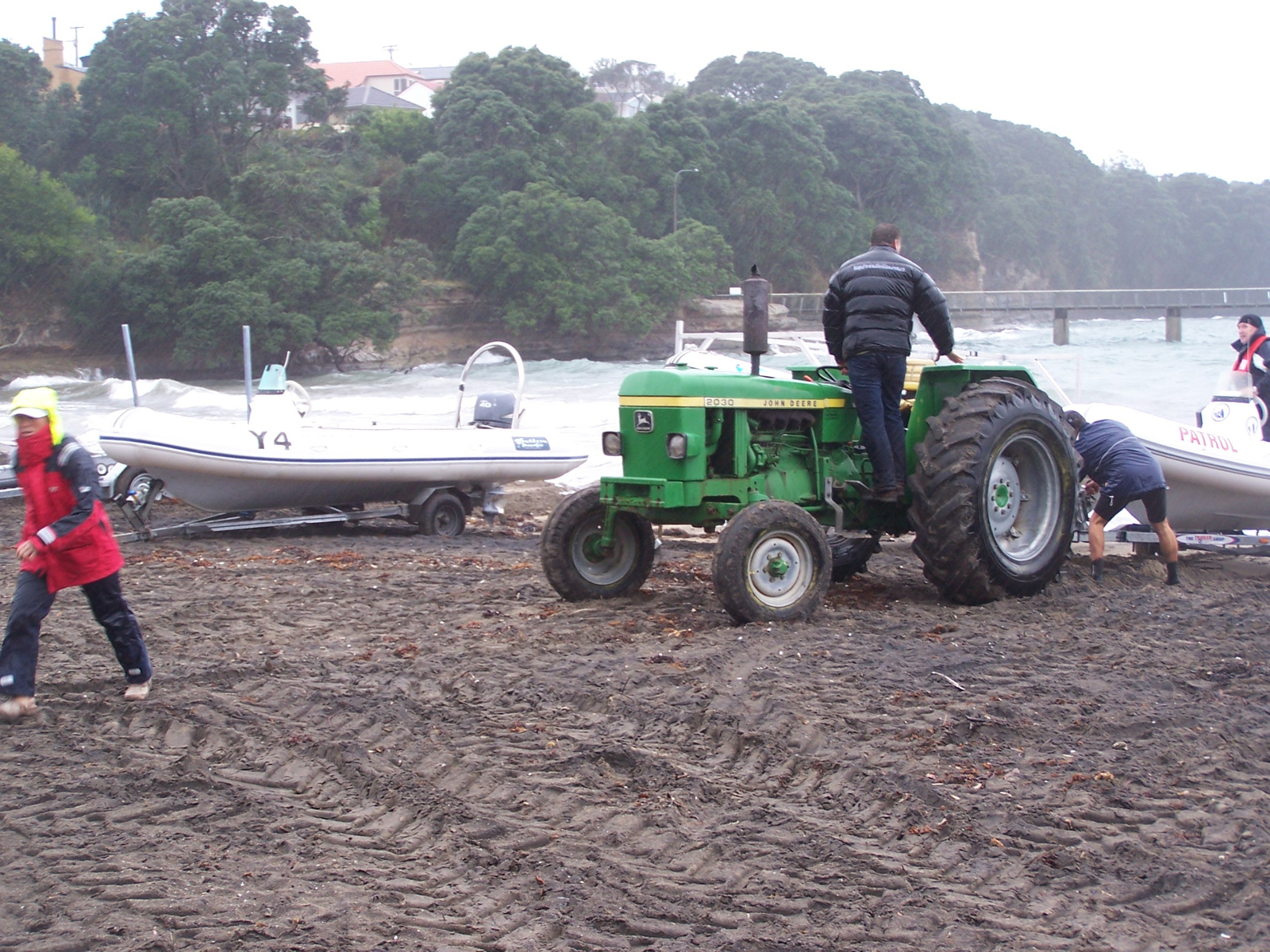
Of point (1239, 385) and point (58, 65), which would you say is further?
point (58, 65)

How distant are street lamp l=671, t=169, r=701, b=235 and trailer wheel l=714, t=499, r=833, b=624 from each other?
48.5 m

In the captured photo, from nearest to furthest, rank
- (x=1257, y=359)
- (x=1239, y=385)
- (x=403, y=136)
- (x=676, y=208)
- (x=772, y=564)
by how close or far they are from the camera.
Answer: (x=772, y=564), (x=1239, y=385), (x=1257, y=359), (x=403, y=136), (x=676, y=208)

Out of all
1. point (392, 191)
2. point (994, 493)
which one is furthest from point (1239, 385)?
point (392, 191)

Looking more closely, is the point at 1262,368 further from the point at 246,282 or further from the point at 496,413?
the point at 246,282

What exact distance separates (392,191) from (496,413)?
41875 mm

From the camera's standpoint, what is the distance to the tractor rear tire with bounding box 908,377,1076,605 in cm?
611

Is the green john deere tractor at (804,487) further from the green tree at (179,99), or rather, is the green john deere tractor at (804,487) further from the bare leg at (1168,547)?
the green tree at (179,99)

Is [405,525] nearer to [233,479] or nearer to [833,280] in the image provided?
[233,479]

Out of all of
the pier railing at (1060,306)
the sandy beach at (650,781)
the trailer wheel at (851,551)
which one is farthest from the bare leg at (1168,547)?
the pier railing at (1060,306)

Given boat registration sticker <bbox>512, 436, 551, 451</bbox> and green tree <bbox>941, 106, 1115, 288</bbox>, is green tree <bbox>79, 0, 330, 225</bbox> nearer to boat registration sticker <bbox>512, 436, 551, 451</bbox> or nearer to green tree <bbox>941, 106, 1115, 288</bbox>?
boat registration sticker <bbox>512, 436, 551, 451</bbox>

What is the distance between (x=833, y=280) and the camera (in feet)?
20.8

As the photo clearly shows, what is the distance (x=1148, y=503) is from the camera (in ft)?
25.6

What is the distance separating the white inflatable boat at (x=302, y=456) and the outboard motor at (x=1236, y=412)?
569 cm

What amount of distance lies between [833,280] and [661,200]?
5110 cm
